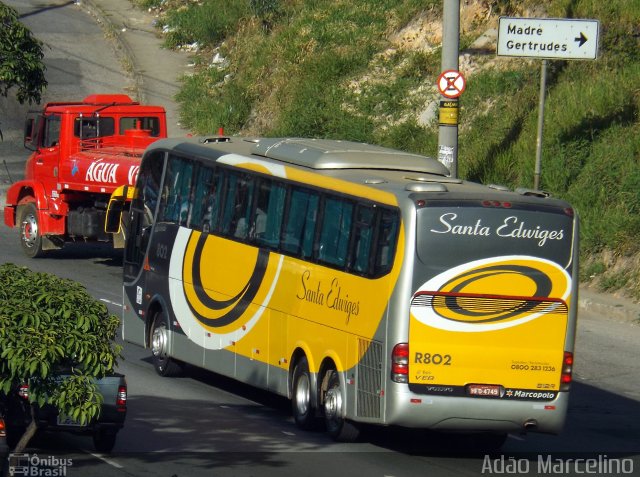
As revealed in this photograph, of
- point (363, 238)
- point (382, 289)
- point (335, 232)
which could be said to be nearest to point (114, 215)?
point (335, 232)

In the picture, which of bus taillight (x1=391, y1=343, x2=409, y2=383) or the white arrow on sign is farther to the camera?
the white arrow on sign

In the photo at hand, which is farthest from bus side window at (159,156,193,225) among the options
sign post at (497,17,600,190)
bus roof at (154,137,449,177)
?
sign post at (497,17,600,190)

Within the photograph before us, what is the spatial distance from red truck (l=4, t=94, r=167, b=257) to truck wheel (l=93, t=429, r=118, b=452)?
451 inches

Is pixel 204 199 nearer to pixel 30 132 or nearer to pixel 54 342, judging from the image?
pixel 54 342

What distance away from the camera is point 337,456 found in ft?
42.1

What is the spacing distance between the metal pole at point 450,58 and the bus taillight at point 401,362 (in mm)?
9121

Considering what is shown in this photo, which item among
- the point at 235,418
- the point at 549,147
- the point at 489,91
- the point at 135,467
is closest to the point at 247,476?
the point at 135,467

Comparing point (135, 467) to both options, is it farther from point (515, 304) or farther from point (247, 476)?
point (515, 304)

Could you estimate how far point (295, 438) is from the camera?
44.9ft

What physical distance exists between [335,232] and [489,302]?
6.89 ft

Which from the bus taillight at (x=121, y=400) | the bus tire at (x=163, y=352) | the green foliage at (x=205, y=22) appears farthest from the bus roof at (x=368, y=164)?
the green foliage at (x=205, y=22)

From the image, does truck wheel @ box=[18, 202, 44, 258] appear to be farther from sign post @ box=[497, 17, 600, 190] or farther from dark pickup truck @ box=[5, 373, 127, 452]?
dark pickup truck @ box=[5, 373, 127, 452]

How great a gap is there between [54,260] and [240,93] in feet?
33.9

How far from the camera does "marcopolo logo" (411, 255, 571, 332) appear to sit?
1241 centimetres
